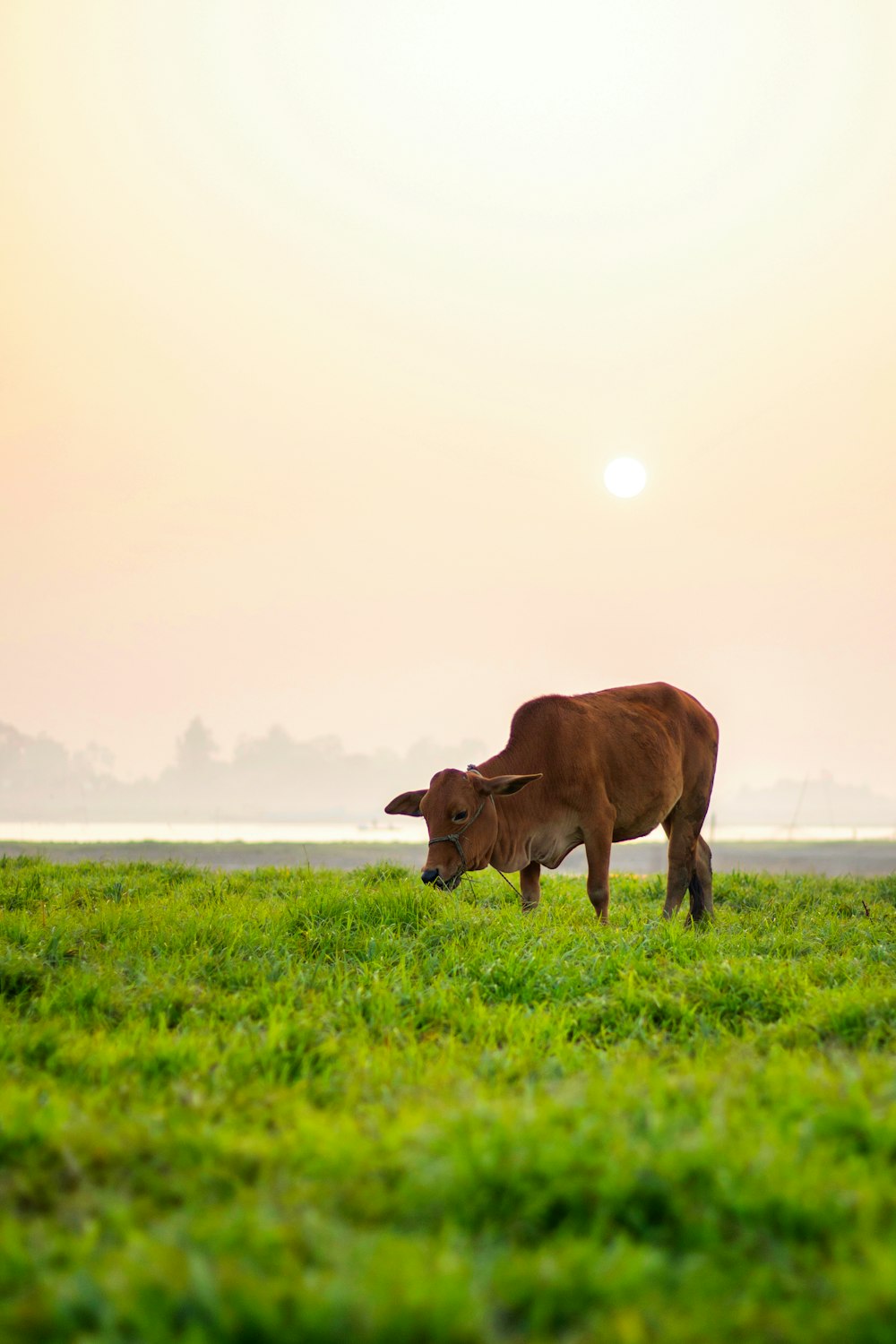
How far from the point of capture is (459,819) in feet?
32.2

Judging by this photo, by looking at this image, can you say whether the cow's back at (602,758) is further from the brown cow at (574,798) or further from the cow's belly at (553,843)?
the cow's belly at (553,843)

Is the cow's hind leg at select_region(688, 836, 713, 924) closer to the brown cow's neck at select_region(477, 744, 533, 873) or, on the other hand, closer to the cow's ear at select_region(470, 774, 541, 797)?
the brown cow's neck at select_region(477, 744, 533, 873)

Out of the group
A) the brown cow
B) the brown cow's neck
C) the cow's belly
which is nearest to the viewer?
the brown cow

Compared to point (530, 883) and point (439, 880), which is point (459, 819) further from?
point (530, 883)

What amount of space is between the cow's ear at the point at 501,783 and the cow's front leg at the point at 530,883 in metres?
1.45

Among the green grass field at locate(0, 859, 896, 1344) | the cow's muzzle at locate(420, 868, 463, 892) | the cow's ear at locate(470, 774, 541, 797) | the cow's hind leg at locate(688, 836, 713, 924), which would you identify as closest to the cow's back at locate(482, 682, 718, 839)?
the cow's ear at locate(470, 774, 541, 797)

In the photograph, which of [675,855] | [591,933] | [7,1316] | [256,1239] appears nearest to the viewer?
[7,1316]

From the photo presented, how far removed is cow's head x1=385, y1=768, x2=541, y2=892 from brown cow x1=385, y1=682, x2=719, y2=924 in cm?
1

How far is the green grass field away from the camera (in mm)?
2715

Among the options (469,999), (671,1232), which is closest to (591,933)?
(469,999)

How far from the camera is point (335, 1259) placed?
2.87 metres

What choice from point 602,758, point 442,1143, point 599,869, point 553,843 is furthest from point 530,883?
point 442,1143

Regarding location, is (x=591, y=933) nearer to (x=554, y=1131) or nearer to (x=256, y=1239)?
(x=554, y=1131)

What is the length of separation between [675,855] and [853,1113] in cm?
807
